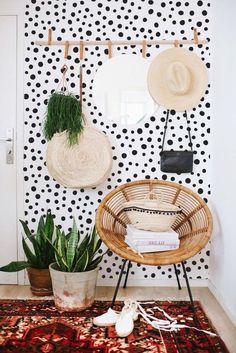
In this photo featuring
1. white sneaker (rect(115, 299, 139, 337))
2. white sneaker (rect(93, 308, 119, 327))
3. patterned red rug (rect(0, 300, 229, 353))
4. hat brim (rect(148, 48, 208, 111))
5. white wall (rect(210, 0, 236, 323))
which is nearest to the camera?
patterned red rug (rect(0, 300, 229, 353))

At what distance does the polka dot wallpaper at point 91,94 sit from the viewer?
3.16 metres

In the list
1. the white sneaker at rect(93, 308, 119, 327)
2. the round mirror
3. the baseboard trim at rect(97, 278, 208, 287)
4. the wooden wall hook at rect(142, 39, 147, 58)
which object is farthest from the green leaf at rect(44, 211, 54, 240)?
the wooden wall hook at rect(142, 39, 147, 58)

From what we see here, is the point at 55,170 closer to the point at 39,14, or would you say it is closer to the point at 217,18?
the point at 39,14

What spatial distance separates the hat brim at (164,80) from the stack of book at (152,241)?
1012 mm

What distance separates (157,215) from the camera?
8.71 feet

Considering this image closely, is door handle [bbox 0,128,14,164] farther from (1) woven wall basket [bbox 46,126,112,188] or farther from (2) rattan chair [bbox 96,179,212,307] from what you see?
(2) rattan chair [bbox 96,179,212,307]

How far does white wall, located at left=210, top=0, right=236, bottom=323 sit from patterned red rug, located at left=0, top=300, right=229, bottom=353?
0.32 m

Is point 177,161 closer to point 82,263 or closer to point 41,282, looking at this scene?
point 82,263

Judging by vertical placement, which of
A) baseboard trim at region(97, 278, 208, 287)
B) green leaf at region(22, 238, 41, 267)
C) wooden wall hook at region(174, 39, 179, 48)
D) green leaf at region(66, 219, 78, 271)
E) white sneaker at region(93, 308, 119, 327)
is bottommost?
baseboard trim at region(97, 278, 208, 287)

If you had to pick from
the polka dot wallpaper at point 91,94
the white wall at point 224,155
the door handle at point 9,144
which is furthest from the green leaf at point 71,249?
the white wall at point 224,155

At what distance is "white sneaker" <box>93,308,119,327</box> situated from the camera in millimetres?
2373

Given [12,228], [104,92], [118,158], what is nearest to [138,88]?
[104,92]

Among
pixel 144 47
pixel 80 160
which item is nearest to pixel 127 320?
pixel 80 160

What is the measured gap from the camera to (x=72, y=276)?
259 cm
